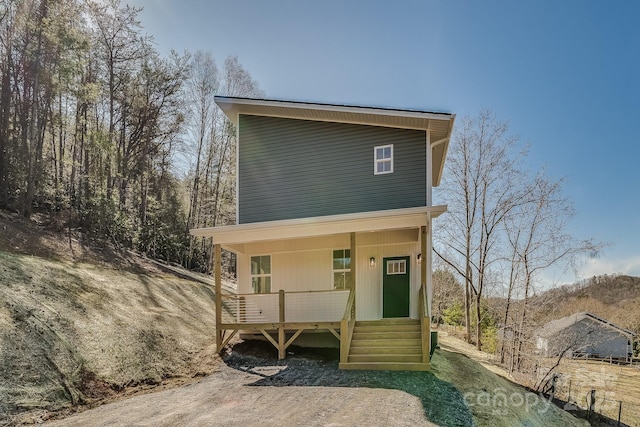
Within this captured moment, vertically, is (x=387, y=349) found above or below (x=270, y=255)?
below

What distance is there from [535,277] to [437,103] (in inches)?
430

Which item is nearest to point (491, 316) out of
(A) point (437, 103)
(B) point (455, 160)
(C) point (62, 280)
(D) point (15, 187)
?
(B) point (455, 160)

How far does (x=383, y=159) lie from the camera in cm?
1063

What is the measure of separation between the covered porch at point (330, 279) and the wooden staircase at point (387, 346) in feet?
0.08

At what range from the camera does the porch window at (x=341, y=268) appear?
34.8 feet

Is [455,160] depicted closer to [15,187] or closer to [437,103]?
[437,103]

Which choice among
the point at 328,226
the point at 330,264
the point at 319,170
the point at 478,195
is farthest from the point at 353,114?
the point at 478,195

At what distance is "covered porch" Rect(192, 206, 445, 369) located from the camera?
28.6 feet

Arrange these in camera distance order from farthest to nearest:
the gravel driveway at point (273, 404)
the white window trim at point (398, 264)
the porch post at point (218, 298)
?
the white window trim at point (398, 264) → the porch post at point (218, 298) → the gravel driveway at point (273, 404)

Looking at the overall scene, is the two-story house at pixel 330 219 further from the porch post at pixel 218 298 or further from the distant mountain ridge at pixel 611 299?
the distant mountain ridge at pixel 611 299

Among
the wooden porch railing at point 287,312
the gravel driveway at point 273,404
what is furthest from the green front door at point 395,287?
the gravel driveway at point 273,404

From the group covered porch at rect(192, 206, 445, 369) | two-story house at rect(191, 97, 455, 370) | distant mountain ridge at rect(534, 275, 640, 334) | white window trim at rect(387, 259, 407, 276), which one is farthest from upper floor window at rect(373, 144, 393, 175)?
distant mountain ridge at rect(534, 275, 640, 334)

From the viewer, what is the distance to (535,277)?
16.9 meters

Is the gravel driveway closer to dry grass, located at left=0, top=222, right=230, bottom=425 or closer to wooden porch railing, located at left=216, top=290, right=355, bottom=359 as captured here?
dry grass, located at left=0, top=222, right=230, bottom=425
